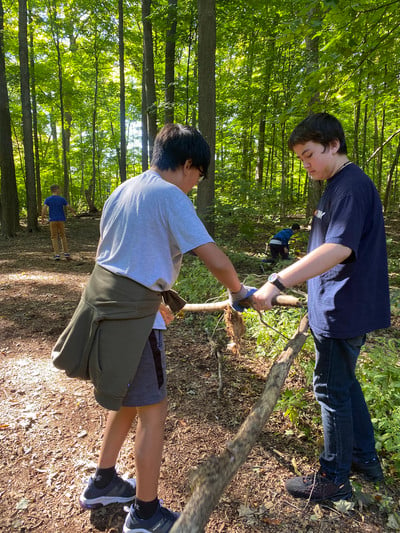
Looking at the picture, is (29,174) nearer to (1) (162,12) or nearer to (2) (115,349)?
(1) (162,12)

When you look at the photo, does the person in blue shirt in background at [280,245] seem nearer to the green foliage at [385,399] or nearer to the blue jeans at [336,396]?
the green foliage at [385,399]

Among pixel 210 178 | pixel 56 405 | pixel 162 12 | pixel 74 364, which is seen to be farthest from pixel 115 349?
pixel 162 12

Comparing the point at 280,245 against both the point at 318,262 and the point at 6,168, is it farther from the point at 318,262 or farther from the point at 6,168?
the point at 6,168

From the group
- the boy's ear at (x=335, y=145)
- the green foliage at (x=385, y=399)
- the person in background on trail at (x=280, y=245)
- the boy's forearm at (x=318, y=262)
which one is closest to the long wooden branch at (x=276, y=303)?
the boy's forearm at (x=318, y=262)

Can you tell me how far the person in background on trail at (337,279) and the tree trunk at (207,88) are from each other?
5.39 m

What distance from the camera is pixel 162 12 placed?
8.57 metres

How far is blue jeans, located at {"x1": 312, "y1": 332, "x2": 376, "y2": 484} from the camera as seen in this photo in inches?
74.0

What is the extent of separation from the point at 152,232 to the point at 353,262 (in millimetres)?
1058

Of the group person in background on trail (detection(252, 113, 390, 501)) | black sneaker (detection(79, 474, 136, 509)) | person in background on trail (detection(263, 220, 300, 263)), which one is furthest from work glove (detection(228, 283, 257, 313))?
person in background on trail (detection(263, 220, 300, 263))

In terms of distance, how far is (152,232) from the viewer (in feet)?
4.97

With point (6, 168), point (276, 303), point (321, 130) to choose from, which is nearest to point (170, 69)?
point (6, 168)

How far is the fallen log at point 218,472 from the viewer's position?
100cm

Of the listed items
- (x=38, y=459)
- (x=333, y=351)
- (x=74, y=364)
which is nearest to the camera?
(x=74, y=364)

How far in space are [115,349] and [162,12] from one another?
32.4ft
